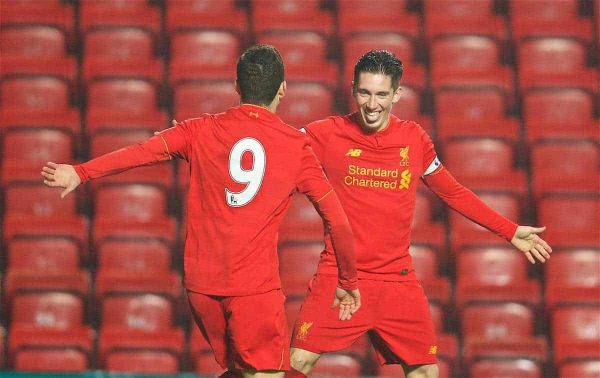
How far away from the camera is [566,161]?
230 inches

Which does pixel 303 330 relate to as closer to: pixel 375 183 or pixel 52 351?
pixel 375 183

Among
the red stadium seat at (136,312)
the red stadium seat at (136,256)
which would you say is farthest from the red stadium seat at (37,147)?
the red stadium seat at (136,312)

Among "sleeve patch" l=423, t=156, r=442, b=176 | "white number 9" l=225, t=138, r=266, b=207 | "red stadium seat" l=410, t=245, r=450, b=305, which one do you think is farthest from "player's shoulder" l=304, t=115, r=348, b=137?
"red stadium seat" l=410, t=245, r=450, b=305

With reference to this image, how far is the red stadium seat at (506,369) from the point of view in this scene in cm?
509

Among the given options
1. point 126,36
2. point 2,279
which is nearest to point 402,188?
point 2,279

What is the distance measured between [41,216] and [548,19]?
3076 mm

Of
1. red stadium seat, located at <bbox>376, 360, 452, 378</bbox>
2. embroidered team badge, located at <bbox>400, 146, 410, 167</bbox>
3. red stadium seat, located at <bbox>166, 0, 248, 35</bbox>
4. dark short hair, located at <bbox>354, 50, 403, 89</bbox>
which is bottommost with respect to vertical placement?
red stadium seat, located at <bbox>376, 360, 452, 378</bbox>

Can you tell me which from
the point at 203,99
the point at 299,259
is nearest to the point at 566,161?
the point at 299,259

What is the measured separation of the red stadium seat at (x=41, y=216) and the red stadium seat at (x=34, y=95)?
20.6 inches

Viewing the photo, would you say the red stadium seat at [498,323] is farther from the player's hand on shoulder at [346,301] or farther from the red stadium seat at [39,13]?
the red stadium seat at [39,13]

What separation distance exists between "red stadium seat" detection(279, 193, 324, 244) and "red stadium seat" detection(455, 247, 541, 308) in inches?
26.8

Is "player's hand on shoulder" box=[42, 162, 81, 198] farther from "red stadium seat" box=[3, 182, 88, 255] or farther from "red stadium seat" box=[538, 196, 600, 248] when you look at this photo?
"red stadium seat" box=[538, 196, 600, 248]

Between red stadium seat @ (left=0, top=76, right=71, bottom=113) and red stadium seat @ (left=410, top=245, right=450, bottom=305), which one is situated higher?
red stadium seat @ (left=0, top=76, right=71, bottom=113)

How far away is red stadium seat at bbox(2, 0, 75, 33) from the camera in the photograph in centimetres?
643
